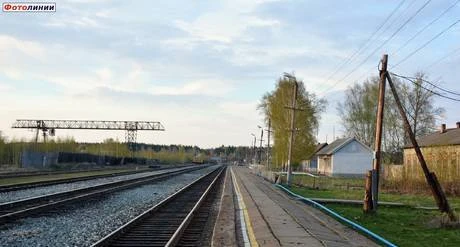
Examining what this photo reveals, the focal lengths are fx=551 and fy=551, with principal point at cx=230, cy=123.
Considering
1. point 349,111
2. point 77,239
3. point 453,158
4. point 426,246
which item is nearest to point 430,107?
point 349,111

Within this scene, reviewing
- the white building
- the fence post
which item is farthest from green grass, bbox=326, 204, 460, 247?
the white building

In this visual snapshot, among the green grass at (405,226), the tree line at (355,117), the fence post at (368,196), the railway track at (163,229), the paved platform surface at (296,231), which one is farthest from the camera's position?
the tree line at (355,117)

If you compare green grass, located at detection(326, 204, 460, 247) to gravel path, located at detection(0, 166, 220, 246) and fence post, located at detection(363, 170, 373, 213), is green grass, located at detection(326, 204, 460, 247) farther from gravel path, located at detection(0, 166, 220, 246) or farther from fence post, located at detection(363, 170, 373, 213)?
gravel path, located at detection(0, 166, 220, 246)

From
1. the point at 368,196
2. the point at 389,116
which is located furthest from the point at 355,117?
the point at 368,196

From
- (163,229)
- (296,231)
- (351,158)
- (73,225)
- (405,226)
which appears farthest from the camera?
(351,158)

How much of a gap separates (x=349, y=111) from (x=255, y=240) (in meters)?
75.0

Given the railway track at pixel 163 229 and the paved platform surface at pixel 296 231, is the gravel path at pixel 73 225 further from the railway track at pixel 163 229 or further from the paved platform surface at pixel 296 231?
the paved platform surface at pixel 296 231

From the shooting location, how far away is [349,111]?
85500 mm

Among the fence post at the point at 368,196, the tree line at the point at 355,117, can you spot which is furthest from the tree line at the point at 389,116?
the fence post at the point at 368,196

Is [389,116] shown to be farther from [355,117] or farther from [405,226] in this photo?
[405,226]

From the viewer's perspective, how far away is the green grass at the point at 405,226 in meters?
15.7

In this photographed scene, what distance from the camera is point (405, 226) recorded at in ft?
63.2

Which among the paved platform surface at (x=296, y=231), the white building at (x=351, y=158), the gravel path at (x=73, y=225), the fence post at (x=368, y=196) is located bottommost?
the gravel path at (x=73, y=225)

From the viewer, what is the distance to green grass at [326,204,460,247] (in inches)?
617
